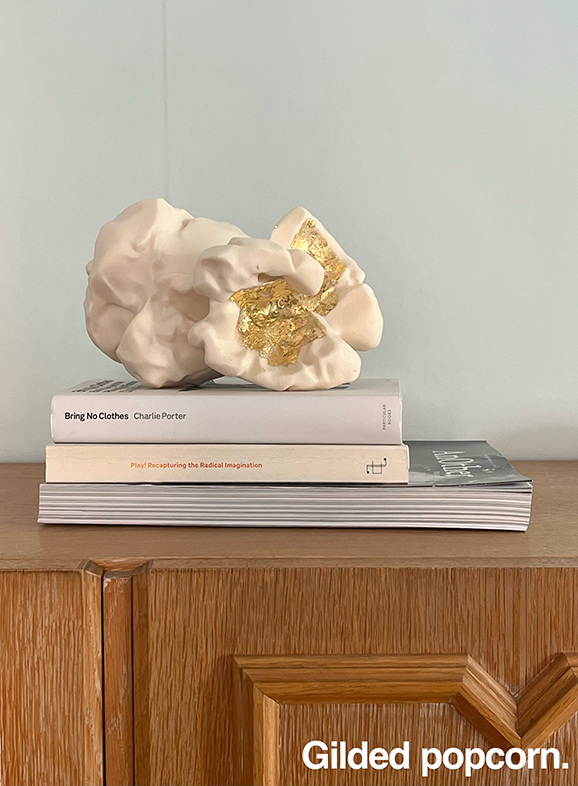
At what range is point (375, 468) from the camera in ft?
2.29

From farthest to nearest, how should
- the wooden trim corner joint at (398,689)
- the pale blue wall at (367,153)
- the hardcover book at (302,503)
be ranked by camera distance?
the pale blue wall at (367,153), the hardcover book at (302,503), the wooden trim corner joint at (398,689)

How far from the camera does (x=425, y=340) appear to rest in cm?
110

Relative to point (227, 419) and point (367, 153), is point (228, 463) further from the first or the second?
point (367, 153)

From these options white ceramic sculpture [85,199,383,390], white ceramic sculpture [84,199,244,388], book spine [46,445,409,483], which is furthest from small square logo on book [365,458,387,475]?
white ceramic sculpture [84,199,244,388]

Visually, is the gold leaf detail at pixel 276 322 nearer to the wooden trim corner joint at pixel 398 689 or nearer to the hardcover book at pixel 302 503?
the hardcover book at pixel 302 503

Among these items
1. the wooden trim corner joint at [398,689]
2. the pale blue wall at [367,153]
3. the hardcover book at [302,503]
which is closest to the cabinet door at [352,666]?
the wooden trim corner joint at [398,689]

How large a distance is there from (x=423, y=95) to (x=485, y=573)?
2.53 ft

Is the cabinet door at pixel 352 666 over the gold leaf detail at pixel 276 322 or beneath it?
beneath

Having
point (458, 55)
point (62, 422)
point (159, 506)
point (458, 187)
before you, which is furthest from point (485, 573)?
point (458, 55)

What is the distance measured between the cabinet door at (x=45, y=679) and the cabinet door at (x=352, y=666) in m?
0.06

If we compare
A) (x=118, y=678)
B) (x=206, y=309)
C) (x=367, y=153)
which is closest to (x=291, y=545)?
(x=118, y=678)

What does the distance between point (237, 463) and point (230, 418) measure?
0.04m

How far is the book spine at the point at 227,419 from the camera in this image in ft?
2.30

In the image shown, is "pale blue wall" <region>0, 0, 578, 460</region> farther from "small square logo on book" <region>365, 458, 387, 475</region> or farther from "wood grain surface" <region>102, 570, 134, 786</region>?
"wood grain surface" <region>102, 570, 134, 786</region>
